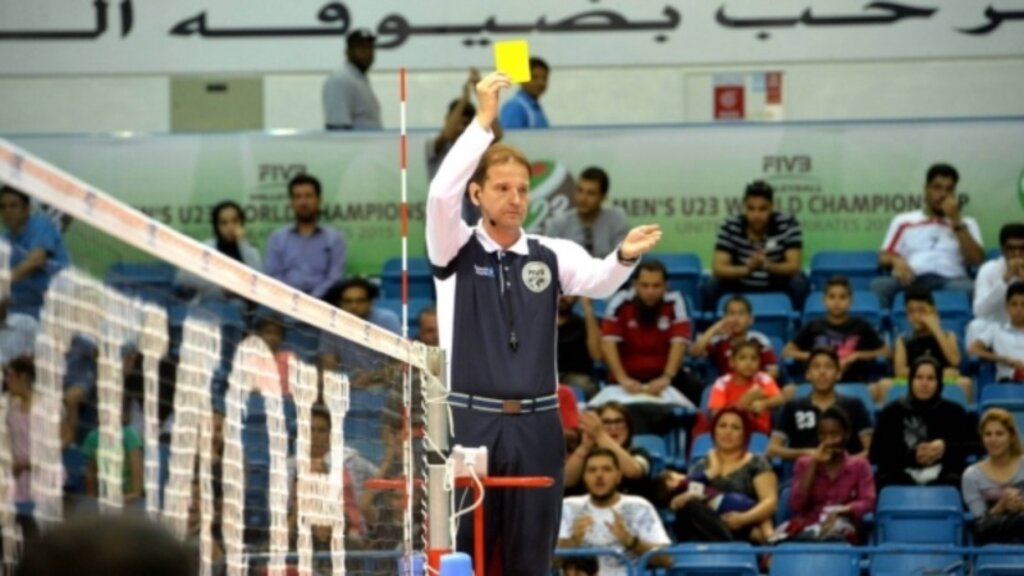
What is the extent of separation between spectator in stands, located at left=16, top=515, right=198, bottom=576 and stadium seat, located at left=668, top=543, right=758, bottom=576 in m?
8.48

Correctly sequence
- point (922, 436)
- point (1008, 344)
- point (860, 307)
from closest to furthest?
1. point (922, 436)
2. point (1008, 344)
3. point (860, 307)

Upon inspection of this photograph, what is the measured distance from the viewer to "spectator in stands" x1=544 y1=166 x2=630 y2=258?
15469mm

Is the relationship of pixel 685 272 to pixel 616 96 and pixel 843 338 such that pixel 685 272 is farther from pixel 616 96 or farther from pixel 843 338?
pixel 616 96

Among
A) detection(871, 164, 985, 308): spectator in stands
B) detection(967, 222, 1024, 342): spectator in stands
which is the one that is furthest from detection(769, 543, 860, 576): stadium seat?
detection(871, 164, 985, 308): spectator in stands

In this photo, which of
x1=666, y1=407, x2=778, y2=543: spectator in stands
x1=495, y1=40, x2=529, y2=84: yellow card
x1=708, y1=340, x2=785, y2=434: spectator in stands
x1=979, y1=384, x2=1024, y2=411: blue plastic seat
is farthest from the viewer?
x1=979, y1=384, x2=1024, y2=411: blue plastic seat

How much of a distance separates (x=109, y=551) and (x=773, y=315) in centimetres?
1293

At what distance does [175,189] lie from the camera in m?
16.1

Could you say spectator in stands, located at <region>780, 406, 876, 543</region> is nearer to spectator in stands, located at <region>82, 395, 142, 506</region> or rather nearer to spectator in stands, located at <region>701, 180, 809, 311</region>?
spectator in stands, located at <region>701, 180, 809, 311</region>

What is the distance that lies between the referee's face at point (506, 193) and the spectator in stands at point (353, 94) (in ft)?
30.7

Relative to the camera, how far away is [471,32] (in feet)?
66.2

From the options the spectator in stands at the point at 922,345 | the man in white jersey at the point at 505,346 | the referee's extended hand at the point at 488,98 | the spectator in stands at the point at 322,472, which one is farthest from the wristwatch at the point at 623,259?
the spectator in stands at the point at 922,345

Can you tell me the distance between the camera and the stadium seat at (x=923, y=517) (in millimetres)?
12117

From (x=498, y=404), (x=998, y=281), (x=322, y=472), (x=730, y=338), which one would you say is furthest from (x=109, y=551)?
(x=998, y=281)

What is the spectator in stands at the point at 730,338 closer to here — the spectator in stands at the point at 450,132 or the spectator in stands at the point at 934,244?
the spectator in stands at the point at 934,244
